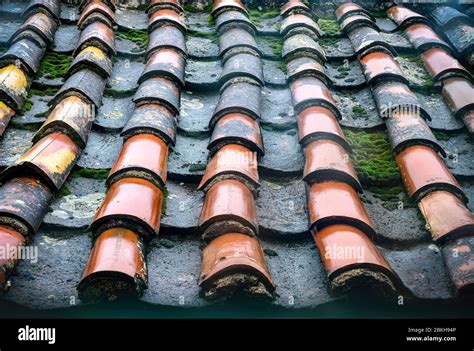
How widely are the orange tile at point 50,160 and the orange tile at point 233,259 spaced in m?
0.95

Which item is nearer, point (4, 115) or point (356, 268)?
point (356, 268)

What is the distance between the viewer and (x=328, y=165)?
9.07 feet

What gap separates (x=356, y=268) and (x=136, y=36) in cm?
304

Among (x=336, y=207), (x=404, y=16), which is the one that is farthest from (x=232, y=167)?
(x=404, y=16)

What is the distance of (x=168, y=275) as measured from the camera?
2348 millimetres

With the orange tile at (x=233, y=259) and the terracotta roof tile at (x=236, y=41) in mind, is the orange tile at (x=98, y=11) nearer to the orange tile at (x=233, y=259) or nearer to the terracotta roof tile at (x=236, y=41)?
the terracotta roof tile at (x=236, y=41)

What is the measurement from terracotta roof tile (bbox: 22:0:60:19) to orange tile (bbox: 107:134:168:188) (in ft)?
7.05

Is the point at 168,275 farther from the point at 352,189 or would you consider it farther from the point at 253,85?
the point at 253,85

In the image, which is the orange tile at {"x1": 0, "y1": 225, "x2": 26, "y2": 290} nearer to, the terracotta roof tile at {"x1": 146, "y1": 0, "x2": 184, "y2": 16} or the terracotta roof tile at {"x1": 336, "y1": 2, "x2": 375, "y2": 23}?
the terracotta roof tile at {"x1": 146, "y1": 0, "x2": 184, "y2": 16}

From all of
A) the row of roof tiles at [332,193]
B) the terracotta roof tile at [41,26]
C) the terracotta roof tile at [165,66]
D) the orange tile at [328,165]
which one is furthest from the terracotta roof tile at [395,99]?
the terracotta roof tile at [41,26]

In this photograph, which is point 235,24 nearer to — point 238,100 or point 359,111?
point 238,100

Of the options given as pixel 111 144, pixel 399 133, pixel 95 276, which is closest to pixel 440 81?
pixel 399 133

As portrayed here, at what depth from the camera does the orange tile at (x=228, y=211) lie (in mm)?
2434
